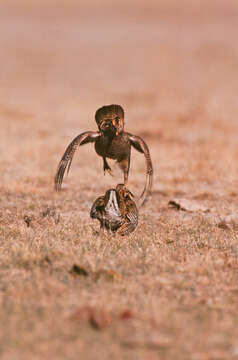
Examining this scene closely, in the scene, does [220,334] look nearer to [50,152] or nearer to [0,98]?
[50,152]

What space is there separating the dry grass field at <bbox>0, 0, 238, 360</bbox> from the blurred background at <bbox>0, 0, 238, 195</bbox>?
0.10 metres

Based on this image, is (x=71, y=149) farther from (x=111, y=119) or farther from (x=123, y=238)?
(x=123, y=238)

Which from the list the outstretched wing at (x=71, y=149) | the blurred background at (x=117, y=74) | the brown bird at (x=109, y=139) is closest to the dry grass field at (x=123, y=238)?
the blurred background at (x=117, y=74)

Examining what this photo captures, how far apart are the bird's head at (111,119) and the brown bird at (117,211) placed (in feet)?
2.42

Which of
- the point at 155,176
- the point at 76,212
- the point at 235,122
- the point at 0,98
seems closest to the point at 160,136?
the point at 235,122

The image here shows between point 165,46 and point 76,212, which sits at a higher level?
point 165,46

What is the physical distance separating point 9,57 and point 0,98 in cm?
1028

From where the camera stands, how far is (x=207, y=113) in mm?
19797

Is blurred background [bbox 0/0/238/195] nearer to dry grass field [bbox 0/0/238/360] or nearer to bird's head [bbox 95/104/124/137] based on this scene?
dry grass field [bbox 0/0/238/360]

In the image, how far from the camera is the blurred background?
1545cm

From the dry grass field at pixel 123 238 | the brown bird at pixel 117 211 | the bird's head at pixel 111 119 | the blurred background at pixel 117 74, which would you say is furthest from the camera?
A: the blurred background at pixel 117 74

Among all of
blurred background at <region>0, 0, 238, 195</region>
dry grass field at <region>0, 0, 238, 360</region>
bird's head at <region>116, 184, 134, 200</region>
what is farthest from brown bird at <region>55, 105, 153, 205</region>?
blurred background at <region>0, 0, 238, 195</region>

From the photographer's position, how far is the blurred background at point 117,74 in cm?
1545

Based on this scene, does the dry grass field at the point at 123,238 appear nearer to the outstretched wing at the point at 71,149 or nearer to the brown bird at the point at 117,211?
the brown bird at the point at 117,211
